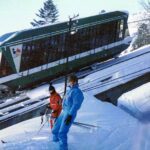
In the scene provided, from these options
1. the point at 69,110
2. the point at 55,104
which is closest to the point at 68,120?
the point at 69,110

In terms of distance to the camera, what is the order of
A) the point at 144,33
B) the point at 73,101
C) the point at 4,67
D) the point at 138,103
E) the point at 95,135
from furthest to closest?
the point at 144,33 → the point at 4,67 → the point at 138,103 → the point at 95,135 → the point at 73,101

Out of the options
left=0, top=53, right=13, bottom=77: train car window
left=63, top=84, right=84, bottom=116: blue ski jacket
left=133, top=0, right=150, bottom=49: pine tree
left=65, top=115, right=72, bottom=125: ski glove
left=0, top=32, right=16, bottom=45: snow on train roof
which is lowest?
left=133, top=0, right=150, bottom=49: pine tree

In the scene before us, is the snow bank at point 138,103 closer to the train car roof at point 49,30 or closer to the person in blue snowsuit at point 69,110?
the person in blue snowsuit at point 69,110

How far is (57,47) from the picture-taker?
66.5 ft

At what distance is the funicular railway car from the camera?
1827cm

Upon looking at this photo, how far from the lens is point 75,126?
9906 mm

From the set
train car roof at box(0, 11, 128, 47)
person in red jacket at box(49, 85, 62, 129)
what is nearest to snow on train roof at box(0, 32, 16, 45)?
train car roof at box(0, 11, 128, 47)

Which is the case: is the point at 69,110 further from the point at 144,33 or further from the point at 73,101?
the point at 144,33

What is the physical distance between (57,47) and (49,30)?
1095mm

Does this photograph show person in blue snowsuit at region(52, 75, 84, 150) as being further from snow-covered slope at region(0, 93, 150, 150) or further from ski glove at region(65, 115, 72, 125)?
snow-covered slope at region(0, 93, 150, 150)

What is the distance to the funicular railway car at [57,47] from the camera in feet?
59.9

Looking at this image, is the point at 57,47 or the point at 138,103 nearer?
the point at 138,103

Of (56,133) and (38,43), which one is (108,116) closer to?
(56,133)

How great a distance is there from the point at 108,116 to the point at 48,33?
9.51 metres
